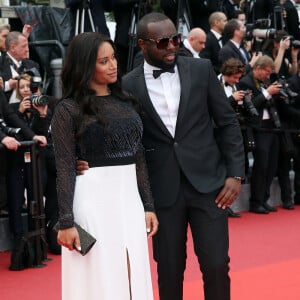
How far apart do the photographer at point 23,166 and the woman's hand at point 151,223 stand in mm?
3059

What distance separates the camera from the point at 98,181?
161 inches

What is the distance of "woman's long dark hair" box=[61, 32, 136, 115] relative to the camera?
160 inches

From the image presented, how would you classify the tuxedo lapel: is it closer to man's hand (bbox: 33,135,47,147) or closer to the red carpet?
the red carpet

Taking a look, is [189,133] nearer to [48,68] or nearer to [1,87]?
[1,87]

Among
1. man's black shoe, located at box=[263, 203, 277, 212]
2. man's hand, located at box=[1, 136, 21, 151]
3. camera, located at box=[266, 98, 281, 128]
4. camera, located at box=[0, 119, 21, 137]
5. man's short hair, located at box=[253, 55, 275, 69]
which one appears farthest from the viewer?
man's black shoe, located at box=[263, 203, 277, 212]

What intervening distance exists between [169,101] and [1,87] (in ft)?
10.8

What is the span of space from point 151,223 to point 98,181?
0.41 metres

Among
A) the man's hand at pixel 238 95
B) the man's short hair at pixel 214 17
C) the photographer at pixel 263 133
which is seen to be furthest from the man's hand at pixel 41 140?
the man's short hair at pixel 214 17

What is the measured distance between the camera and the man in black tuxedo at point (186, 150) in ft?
14.6

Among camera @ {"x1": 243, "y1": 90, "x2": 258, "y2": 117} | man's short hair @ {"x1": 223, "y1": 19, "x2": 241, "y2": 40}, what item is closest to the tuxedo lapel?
camera @ {"x1": 243, "y1": 90, "x2": 258, "y2": 117}

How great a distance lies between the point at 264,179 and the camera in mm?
9625

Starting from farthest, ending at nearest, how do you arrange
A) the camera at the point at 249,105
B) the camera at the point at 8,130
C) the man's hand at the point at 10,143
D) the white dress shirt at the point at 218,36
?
1. the white dress shirt at the point at 218,36
2. the camera at the point at 249,105
3. the camera at the point at 8,130
4. the man's hand at the point at 10,143

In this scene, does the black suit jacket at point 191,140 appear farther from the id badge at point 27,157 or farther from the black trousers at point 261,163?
the black trousers at point 261,163

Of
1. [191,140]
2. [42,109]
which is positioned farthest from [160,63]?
[42,109]
